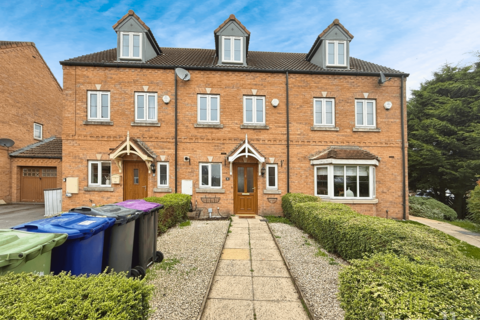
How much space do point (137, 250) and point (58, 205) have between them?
9.66m

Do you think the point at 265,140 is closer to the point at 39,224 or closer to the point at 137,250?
the point at 137,250

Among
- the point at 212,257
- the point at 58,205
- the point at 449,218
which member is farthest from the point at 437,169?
the point at 58,205

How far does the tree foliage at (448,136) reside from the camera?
13.8 metres

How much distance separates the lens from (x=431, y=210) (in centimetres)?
1215

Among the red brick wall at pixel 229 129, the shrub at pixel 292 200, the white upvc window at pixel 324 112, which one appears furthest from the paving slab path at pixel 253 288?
the white upvc window at pixel 324 112

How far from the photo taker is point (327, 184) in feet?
34.7

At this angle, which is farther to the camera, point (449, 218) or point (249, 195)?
point (449, 218)

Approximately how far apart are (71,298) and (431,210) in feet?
53.5

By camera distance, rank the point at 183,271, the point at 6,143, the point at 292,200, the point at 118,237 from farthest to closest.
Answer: the point at 6,143 → the point at 292,200 → the point at 183,271 → the point at 118,237

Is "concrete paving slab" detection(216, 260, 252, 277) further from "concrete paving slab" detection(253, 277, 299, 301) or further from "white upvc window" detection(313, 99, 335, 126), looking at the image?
"white upvc window" detection(313, 99, 335, 126)

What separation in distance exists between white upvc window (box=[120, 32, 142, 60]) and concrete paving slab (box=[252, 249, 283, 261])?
1116 centimetres

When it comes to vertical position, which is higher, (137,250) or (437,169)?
(437,169)

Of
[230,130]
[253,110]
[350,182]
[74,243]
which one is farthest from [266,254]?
[253,110]

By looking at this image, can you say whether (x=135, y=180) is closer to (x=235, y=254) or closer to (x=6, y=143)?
(x=235, y=254)
